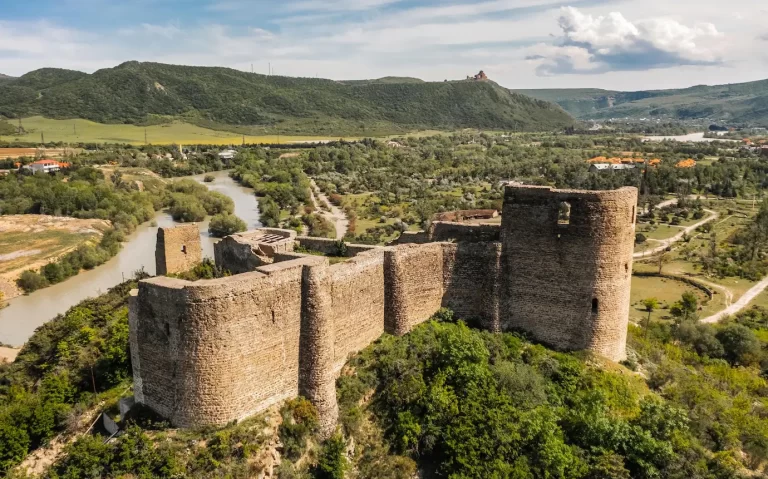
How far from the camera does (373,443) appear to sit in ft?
50.2

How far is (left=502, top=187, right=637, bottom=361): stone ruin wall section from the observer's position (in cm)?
1717

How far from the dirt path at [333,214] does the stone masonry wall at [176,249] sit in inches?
1104

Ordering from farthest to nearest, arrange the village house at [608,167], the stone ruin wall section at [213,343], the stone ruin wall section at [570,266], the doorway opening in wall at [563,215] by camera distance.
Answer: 1. the village house at [608,167]
2. the doorway opening in wall at [563,215]
3. the stone ruin wall section at [570,266]
4. the stone ruin wall section at [213,343]

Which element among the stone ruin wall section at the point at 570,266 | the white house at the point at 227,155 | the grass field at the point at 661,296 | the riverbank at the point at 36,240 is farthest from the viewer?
the white house at the point at 227,155

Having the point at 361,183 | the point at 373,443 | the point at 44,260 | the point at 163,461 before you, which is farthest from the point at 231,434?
the point at 361,183

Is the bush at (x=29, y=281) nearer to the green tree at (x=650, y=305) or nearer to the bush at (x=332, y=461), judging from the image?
the bush at (x=332, y=461)

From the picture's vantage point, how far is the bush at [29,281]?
40.1 meters

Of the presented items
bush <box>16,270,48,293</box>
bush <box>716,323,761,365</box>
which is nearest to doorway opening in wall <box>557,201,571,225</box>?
bush <box>716,323,761,365</box>

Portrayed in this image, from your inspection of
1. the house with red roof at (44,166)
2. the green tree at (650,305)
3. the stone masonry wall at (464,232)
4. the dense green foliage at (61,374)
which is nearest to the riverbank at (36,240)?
the house with red roof at (44,166)

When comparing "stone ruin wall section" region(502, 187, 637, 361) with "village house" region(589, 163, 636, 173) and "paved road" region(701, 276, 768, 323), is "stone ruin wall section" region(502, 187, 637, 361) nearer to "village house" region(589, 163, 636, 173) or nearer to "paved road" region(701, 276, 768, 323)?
"paved road" region(701, 276, 768, 323)

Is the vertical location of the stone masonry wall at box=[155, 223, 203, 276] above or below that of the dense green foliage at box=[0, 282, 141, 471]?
above

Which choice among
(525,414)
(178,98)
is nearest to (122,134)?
(178,98)

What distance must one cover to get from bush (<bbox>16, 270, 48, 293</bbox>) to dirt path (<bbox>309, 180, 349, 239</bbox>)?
23.1 m

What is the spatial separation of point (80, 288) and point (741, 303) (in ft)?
152
